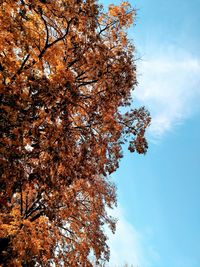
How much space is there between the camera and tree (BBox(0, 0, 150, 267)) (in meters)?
7.02

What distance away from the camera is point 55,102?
731 centimetres

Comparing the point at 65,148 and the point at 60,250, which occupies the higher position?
the point at 60,250

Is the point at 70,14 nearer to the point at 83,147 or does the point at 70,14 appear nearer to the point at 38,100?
the point at 38,100

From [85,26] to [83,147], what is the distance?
3.08m

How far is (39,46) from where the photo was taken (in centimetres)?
848

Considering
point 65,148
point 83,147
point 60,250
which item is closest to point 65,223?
point 60,250

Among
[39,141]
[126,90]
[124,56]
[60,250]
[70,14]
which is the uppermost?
[124,56]

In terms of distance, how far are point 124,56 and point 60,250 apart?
28.7ft

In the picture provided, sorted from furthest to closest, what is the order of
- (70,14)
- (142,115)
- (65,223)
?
(65,223) → (142,115) → (70,14)

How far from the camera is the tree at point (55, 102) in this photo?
276 inches

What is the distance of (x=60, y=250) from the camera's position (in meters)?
14.4

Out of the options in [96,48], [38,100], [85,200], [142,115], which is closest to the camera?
[38,100]

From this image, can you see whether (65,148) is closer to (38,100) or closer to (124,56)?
(38,100)

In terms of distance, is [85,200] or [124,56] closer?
[124,56]
